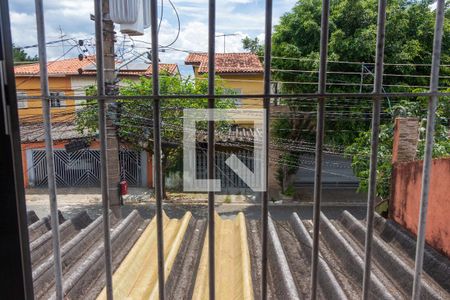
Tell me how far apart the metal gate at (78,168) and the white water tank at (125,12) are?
32.9 feet

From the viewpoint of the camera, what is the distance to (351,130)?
9.39 metres

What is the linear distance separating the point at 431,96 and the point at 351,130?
891 cm

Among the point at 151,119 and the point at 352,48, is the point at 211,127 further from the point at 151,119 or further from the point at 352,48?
the point at 352,48

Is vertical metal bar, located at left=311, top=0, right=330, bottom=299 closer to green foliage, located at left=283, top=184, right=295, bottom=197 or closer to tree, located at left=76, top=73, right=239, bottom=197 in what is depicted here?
tree, located at left=76, top=73, right=239, bottom=197

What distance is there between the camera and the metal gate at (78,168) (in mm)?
11594

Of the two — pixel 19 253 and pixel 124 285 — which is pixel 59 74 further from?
pixel 19 253

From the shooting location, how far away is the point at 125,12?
1.61 meters

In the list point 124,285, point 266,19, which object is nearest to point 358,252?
point 124,285

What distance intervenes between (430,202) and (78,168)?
433 inches

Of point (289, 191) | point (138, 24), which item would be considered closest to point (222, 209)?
point (289, 191)

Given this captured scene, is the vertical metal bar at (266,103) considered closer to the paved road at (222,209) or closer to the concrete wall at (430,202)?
the concrete wall at (430,202)

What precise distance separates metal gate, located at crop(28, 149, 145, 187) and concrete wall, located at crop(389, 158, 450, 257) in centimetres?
888

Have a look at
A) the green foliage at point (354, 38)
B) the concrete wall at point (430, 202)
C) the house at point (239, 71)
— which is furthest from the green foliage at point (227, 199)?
the concrete wall at point (430, 202)

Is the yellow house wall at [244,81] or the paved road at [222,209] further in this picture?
the yellow house wall at [244,81]
